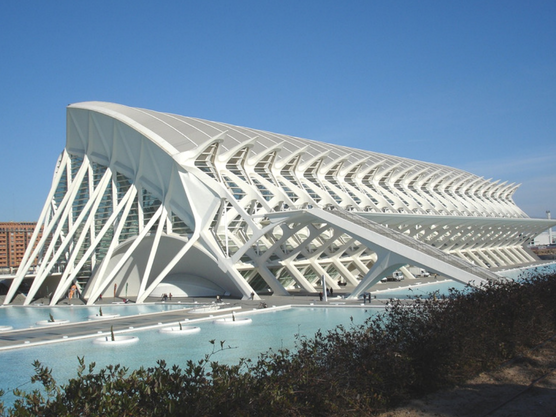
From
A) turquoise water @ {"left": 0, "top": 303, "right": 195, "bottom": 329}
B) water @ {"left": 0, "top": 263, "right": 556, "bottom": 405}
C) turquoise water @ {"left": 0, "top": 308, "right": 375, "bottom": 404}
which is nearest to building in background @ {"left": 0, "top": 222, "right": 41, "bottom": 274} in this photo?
turquoise water @ {"left": 0, "top": 303, "right": 195, "bottom": 329}

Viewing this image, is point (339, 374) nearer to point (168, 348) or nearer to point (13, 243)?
point (168, 348)

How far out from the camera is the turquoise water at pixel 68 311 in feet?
90.6

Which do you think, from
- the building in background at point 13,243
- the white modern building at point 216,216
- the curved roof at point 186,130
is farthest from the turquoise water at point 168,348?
the building in background at point 13,243

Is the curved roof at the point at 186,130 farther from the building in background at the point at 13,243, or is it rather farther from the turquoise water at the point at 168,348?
the building in background at the point at 13,243

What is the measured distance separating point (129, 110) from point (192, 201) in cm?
1150

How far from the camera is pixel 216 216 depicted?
113 ft

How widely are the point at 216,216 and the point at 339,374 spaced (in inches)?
1047

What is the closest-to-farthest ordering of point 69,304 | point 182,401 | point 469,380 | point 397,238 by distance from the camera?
1. point 182,401
2. point 469,380
3. point 397,238
4. point 69,304

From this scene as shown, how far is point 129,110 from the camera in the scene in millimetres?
40969

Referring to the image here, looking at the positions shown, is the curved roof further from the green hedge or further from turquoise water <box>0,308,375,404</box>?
the green hedge

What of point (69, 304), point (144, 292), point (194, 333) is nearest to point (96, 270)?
point (69, 304)

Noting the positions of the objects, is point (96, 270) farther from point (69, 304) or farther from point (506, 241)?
point (506, 241)

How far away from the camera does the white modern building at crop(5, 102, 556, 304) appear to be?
3111cm

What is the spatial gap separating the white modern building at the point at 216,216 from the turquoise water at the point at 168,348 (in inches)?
291
